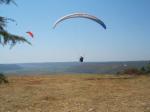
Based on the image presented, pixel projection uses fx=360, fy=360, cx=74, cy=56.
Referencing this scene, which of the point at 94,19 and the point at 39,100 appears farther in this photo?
the point at 94,19

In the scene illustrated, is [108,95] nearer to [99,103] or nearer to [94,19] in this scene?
[99,103]

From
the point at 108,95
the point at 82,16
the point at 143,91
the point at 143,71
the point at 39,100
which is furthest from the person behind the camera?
the point at 143,71

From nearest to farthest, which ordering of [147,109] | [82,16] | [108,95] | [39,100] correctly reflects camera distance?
1. [147,109]
2. [39,100]
3. [108,95]
4. [82,16]

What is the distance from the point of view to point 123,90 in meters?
22.6

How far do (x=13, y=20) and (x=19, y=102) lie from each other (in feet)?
14.6

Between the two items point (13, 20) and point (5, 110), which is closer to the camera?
point (5, 110)

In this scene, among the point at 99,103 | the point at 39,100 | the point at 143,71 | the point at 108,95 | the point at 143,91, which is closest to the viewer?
the point at 99,103

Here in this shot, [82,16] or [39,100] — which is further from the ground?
[82,16]

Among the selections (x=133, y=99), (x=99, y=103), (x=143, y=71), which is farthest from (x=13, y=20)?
(x=143, y=71)

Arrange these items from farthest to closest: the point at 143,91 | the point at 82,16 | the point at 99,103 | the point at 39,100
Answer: the point at 82,16 < the point at 143,91 < the point at 39,100 < the point at 99,103

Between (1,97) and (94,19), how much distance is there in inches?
371

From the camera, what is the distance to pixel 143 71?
38531 mm

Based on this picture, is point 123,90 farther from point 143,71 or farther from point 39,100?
point 143,71

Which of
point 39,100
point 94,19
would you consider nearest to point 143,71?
point 94,19
